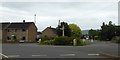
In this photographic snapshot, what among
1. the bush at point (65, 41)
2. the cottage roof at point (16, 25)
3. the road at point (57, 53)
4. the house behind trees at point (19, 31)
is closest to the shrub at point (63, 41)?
the bush at point (65, 41)

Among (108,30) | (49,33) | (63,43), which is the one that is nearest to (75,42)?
(63,43)

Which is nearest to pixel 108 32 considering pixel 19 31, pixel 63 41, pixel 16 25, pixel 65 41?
pixel 16 25

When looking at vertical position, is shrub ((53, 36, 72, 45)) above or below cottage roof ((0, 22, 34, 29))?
below

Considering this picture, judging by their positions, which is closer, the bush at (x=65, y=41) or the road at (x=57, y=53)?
the road at (x=57, y=53)

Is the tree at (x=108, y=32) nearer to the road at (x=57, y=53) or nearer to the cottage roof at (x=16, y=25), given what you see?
the cottage roof at (x=16, y=25)

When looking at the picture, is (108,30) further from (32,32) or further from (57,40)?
(57,40)

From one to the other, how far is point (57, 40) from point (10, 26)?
38891 millimetres

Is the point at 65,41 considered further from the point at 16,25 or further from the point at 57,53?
the point at 16,25

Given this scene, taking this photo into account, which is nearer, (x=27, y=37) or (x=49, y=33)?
(x=27, y=37)

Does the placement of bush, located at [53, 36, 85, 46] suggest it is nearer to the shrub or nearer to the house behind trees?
the shrub

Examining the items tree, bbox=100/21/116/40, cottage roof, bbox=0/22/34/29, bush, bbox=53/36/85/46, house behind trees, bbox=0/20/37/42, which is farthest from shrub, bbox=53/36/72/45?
tree, bbox=100/21/116/40

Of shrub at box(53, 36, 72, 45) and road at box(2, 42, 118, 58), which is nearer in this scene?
road at box(2, 42, 118, 58)

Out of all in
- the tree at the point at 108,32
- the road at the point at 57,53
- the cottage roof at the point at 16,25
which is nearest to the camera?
the road at the point at 57,53

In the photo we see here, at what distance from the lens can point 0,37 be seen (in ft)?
317
